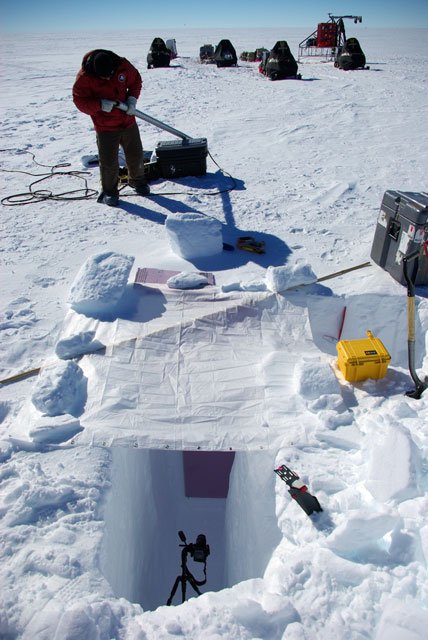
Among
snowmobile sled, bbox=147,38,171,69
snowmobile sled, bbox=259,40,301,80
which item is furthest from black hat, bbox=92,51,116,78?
snowmobile sled, bbox=147,38,171,69

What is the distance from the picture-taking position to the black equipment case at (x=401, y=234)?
2.71 metres

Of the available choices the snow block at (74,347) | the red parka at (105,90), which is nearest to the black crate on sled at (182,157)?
the red parka at (105,90)

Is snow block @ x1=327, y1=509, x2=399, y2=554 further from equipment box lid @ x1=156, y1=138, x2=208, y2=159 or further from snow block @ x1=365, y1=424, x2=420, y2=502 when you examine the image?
equipment box lid @ x1=156, y1=138, x2=208, y2=159

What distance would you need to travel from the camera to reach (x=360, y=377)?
2.39 metres

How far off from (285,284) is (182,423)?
1.31 meters

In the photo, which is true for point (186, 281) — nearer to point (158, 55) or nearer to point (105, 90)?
point (105, 90)

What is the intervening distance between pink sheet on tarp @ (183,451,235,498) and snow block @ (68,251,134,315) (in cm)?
127

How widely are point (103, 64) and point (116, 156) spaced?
869mm

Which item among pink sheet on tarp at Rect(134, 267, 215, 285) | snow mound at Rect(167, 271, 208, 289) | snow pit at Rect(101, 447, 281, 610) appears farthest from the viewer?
pink sheet on tarp at Rect(134, 267, 215, 285)


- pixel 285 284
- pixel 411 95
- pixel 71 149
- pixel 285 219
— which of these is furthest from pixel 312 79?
pixel 285 284

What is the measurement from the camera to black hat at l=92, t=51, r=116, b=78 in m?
3.59

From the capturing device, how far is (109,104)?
3.84 m

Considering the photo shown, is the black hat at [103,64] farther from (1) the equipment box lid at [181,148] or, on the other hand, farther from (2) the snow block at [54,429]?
(2) the snow block at [54,429]

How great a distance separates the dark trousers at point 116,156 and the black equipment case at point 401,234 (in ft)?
9.01
